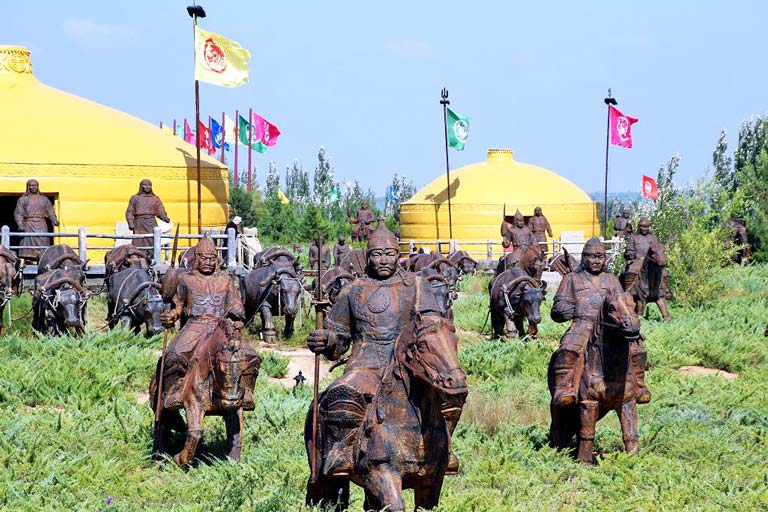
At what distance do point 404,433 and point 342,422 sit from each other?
0.51 metres

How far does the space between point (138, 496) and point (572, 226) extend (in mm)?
32630

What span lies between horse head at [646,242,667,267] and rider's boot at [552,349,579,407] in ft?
38.4

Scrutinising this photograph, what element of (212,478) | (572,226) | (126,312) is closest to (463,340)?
(126,312)

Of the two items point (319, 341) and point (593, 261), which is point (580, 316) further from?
point (319, 341)

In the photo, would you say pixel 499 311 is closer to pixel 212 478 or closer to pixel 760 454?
pixel 760 454

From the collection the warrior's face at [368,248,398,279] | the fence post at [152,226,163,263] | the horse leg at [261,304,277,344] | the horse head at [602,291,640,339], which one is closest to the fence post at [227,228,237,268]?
the fence post at [152,226,163,263]

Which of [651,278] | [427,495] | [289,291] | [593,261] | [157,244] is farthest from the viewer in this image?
[157,244]

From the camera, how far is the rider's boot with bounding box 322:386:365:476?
7711mm

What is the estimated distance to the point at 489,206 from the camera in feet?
133

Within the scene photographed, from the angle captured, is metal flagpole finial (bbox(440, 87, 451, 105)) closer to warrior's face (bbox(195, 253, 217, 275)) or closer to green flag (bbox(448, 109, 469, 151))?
green flag (bbox(448, 109, 469, 151))

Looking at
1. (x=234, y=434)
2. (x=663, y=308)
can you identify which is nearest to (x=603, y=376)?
(x=234, y=434)

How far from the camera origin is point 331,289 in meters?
18.8

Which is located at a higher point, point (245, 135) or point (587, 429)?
point (245, 135)

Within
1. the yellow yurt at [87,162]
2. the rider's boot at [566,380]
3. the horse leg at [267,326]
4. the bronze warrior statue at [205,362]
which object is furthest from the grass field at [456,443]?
the yellow yurt at [87,162]
